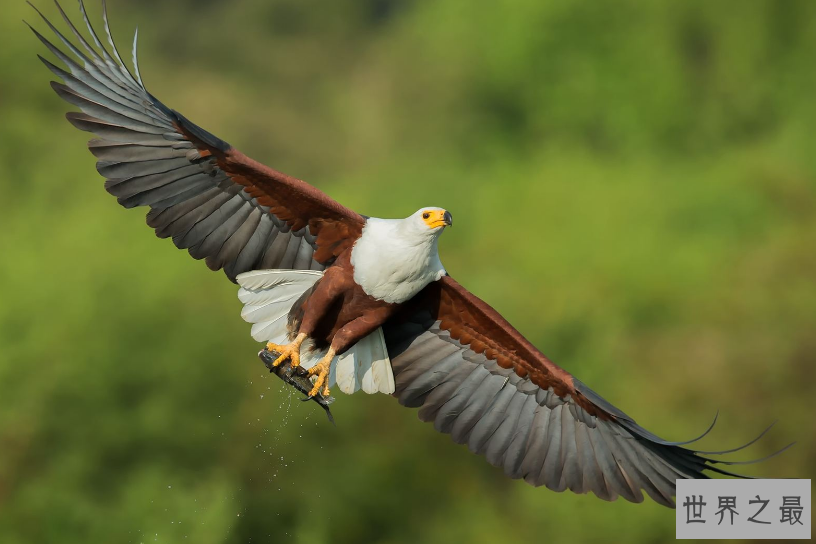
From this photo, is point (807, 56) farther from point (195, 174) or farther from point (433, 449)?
point (195, 174)

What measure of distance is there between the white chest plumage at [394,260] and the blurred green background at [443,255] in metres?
7.85

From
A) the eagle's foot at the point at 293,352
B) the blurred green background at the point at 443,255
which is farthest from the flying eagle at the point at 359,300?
the blurred green background at the point at 443,255

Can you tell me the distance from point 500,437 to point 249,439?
860cm

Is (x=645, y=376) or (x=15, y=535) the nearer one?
(x=15, y=535)

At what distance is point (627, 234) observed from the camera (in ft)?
61.5

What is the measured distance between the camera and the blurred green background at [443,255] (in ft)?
50.3

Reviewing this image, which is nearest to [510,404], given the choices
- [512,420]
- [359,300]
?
[512,420]

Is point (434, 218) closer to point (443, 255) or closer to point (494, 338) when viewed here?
point (494, 338)

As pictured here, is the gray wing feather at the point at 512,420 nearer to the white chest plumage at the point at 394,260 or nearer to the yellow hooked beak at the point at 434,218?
the white chest plumage at the point at 394,260

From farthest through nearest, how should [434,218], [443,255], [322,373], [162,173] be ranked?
[443,255], [322,373], [162,173], [434,218]

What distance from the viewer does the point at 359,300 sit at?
22.6 ft

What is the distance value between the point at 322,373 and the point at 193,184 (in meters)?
1.48

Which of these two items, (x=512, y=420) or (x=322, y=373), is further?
(x=512, y=420)

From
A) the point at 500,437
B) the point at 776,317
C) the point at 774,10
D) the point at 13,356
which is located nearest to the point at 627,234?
the point at 776,317
